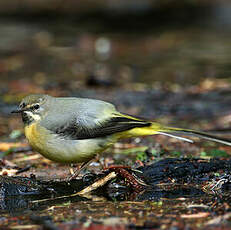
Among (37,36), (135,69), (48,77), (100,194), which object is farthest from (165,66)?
(100,194)

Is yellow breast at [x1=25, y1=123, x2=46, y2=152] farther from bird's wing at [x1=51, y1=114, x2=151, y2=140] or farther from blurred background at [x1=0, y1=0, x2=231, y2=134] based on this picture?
blurred background at [x1=0, y1=0, x2=231, y2=134]

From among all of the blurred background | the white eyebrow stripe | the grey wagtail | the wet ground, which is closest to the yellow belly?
the grey wagtail

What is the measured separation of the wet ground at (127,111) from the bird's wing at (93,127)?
479 millimetres

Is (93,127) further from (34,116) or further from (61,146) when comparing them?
(34,116)

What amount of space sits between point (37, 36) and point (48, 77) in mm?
6704

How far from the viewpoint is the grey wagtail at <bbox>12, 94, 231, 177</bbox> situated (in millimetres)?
6043

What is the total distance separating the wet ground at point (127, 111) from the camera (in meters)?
4.73

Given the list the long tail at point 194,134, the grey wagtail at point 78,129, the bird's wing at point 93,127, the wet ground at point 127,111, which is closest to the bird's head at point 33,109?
the grey wagtail at point 78,129

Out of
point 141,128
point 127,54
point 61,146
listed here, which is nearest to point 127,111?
point 141,128

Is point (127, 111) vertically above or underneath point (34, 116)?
underneath

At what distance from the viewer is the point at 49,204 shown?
17.2 ft

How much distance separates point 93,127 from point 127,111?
4474mm

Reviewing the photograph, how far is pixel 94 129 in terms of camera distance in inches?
242

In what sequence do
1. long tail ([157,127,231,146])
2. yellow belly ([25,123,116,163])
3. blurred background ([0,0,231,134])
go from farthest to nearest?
blurred background ([0,0,231,134]) → yellow belly ([25,123,116,163]) → long tail ([157,127,231,146])
